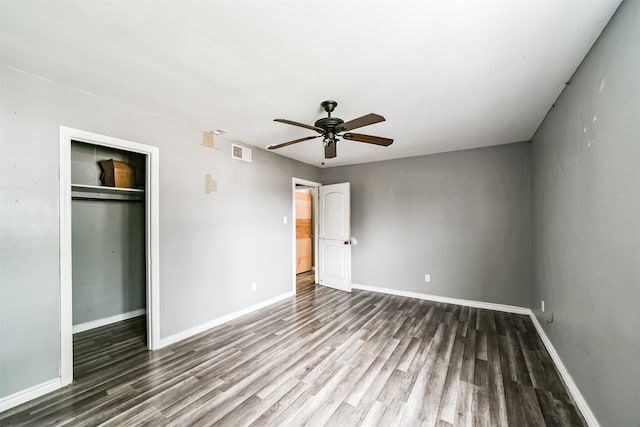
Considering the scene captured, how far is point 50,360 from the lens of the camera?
209 cm

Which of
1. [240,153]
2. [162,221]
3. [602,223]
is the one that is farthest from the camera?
[240,153]

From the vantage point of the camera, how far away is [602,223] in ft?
5.22

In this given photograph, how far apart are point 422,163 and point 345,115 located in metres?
2.34

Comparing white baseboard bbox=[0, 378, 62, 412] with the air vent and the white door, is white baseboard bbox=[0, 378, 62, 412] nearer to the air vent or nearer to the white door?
the air vent

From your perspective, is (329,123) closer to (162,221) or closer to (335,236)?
(162,221)

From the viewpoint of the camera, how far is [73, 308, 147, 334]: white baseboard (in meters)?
3.23

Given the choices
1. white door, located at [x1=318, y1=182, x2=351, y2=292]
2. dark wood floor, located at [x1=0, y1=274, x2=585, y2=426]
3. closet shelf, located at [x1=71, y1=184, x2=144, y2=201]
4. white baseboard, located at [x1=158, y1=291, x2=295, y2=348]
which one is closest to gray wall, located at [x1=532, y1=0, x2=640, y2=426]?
dark wood floor, located at [x1=0, y1=274, x2=585, y2=426]

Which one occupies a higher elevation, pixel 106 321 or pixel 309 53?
pixel 309 53

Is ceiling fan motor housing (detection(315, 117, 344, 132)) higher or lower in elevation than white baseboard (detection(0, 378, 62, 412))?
higher

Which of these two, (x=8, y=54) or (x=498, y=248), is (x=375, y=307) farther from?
(x=8, y=54)

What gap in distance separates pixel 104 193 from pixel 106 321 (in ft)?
5.66

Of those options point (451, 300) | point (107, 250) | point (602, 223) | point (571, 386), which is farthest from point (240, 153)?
point (571, 386)

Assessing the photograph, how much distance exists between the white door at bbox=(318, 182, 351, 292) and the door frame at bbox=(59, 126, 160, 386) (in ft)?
10.2

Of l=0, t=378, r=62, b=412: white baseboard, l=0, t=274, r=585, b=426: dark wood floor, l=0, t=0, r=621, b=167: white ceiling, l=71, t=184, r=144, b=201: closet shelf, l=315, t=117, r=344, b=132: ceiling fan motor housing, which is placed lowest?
l=0, t=274, r=585, b=426: dark wood floor
